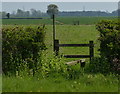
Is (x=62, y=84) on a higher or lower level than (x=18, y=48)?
lower

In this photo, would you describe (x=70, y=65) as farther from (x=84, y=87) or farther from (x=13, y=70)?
(x=84, y=87)

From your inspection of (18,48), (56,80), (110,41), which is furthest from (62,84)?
(110,41)

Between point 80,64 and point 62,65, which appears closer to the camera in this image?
point 62,65

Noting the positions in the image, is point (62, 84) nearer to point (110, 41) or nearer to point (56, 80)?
point (56, 80)

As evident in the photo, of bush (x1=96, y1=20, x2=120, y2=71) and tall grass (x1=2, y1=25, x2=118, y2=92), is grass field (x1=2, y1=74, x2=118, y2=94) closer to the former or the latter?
tall grass (x1=2, y1=25, x2=118, y2=92)

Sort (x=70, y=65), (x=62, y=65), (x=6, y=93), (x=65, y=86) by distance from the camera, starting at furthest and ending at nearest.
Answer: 1. (x=70, y=65)
2. (x=62, y=65)
3. (x=65, y=86)
4. (x=6, y=93)

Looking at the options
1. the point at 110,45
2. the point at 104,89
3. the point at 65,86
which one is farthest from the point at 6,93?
the point at 110,45

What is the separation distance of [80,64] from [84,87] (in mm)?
3874

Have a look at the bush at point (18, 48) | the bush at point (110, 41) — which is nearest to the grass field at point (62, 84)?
the bush at point (18, 48)

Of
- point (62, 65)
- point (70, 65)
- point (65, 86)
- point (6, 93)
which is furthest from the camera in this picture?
point (70, 65)

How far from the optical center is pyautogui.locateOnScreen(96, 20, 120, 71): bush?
10496 mm

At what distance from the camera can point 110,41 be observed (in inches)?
421

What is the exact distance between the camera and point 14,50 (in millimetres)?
10586

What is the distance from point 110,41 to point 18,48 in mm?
3216
